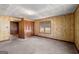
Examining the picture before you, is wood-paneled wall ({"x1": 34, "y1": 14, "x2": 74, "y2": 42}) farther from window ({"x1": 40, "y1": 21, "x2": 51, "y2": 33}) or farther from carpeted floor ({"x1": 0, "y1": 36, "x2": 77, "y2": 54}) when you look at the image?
carpeted floor ({"x1": 0, "y1": 36, "x2": 77, "y2": 54})

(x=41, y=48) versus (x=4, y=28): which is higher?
(x=4, y=28)

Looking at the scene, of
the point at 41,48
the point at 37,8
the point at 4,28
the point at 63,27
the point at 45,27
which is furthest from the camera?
the point at 45,27

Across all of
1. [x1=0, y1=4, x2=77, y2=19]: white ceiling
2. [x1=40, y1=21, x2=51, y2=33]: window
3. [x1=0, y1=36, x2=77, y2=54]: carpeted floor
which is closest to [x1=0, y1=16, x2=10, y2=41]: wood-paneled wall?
[x1=0, y1=36, x2=77, y2=54]: carpeted floor

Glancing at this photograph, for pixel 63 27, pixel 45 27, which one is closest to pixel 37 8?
pixel 63 27

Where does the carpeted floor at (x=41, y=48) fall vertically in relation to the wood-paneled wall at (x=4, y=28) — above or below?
below

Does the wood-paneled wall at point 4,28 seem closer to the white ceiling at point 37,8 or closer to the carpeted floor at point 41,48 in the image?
the carpeted floor at point 41,48

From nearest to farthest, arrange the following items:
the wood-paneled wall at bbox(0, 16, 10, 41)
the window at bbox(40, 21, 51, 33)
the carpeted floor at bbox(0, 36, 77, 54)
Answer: the carpeted floor at bbox(0, 36, 77, 54), the wood-paneled wall at bbox(0, 16, 10, 41), the window at bbox(40, 21, 51, 33)

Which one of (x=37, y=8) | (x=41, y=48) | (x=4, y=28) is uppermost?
(x=37, y=8)

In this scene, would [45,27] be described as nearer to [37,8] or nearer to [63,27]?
[63,27]

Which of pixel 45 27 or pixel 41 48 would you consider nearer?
pixel 41 48

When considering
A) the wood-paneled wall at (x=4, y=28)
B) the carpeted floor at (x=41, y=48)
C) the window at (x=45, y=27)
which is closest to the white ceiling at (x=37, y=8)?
the wood-paneled wall at (x=4, y=28)

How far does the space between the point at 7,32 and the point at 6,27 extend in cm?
37
